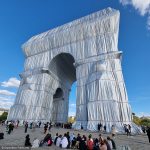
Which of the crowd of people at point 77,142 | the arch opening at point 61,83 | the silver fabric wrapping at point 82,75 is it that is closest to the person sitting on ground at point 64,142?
the crowd of people at point 77,142

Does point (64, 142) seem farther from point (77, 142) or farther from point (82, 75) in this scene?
point (82, 75)

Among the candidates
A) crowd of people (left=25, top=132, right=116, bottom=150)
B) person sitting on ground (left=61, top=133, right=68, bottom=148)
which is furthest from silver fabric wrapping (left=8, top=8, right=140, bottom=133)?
person sitting on ground (left=61, top=133, right=68, bottom=148)

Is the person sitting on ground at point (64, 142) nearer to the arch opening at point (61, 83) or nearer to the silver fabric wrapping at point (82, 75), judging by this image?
the silver fabric wrapping at point (82, 75)

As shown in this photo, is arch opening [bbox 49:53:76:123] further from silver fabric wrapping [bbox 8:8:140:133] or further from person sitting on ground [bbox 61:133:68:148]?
person sitting on ground [bbox 61:133:68:148]

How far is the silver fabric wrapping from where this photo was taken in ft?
75.9

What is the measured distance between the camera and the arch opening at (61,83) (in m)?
34.9

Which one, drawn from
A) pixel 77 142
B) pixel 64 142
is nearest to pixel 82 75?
pixel 64 142

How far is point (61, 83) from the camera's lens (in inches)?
1487

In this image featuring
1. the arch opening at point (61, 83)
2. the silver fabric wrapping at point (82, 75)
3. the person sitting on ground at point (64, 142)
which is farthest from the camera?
the arch opening at point (61, 83)

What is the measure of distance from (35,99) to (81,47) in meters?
11.5

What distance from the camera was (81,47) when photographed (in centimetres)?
2977

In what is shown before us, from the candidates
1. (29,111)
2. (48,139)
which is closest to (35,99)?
(29,111)

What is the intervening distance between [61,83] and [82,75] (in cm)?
1085

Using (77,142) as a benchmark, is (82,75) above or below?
above
